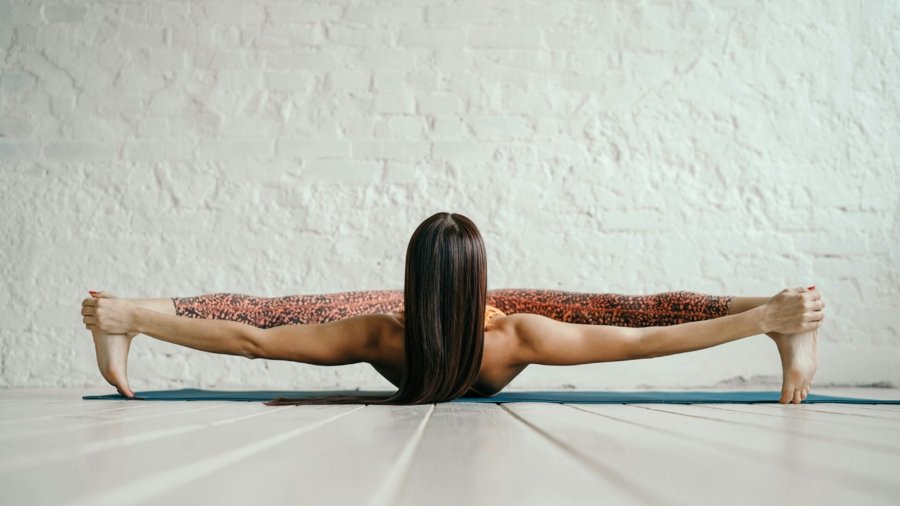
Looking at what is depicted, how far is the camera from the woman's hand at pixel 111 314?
239 cm

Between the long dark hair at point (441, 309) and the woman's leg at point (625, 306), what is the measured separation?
1.01 metres

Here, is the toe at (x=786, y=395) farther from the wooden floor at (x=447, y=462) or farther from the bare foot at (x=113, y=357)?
the bare foot at (x=113, y=357)

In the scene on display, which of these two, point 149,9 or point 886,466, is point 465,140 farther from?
point 886,466

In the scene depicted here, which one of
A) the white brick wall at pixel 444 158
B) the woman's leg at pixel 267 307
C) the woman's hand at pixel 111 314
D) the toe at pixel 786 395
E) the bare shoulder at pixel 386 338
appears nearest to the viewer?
the toe at pixel 786 395

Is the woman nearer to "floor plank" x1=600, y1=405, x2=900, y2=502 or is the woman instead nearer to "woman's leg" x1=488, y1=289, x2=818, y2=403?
"woman's leg" x1=488, y1=289, x2=818, y2=403

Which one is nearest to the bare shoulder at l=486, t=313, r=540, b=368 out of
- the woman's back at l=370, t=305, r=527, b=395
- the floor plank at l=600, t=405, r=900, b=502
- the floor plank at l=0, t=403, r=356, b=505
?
the woman's back at l=370, t=305, r=527, b=395

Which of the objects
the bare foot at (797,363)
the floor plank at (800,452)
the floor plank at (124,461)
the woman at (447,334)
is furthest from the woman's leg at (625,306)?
the floor plank at (124,461)

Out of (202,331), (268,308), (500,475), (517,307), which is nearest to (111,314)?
(202,331)

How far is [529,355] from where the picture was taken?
2.29 m

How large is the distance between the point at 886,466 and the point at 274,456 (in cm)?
57

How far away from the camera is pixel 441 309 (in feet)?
6.72

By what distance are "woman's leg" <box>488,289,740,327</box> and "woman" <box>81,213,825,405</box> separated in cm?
13

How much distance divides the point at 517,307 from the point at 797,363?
117cm

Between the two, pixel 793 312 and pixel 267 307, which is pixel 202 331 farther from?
pixel 793 312
